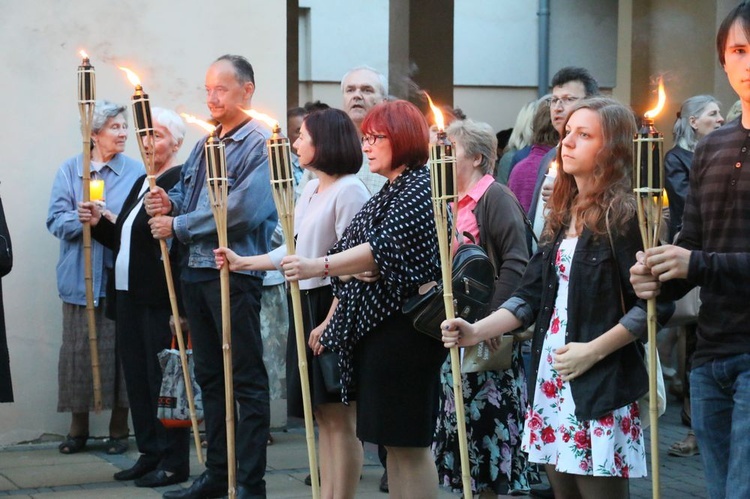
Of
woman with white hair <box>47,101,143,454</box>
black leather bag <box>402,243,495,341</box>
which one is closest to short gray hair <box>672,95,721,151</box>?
black leather bag <box>402,243,495,341</box>

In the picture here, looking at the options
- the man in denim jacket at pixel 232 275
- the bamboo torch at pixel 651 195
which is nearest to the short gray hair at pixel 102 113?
the man in denim jacket at pixel 232 275

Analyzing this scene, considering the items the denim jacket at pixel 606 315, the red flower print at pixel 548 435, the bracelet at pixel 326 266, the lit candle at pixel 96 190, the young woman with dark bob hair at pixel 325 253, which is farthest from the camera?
the lit candle at pixel 96 190

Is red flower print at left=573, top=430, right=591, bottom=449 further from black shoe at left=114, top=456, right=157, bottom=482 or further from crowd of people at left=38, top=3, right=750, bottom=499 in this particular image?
black shoe at left=114, top=456, right=157, bottom=482

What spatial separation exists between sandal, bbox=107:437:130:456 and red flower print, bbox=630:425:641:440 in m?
4.21

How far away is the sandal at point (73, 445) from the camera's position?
7.34m

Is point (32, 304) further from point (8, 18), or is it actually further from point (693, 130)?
point (693, 130)

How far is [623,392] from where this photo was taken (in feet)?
12.6

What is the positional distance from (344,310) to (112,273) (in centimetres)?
298

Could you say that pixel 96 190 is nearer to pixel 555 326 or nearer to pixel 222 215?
pixel 222 215

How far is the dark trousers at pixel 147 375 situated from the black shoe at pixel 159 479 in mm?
29

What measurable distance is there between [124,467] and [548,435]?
363 centimetres

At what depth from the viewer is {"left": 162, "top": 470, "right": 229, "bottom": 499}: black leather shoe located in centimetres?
584

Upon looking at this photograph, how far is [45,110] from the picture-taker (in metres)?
7.50

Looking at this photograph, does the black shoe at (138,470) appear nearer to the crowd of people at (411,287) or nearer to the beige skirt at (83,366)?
the crowd of people at (411,287)
